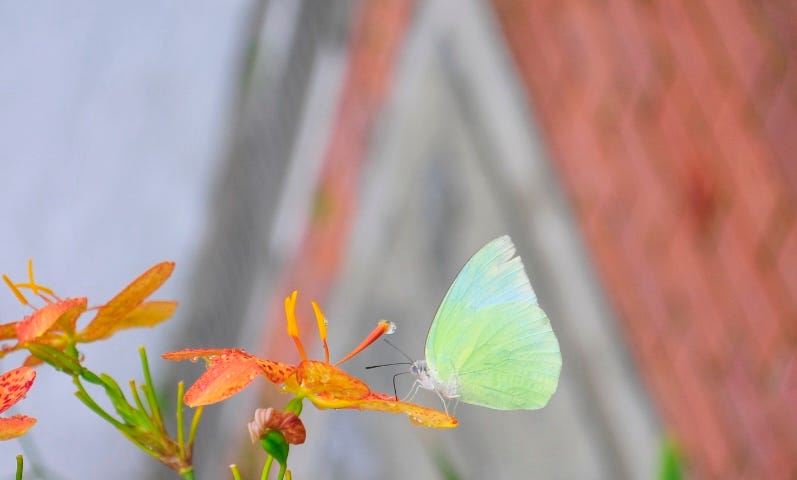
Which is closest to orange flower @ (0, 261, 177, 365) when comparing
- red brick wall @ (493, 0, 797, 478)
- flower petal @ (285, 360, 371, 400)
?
flower petal @ (285, 360, 371, 400)

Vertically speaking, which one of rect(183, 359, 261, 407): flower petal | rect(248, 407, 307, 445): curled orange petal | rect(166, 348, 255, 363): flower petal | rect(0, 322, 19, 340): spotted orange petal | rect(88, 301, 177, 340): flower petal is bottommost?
rect(248, 407, 307, 445): curled orange petal

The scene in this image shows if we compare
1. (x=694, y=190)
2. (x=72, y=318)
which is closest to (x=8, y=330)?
(x=72, y=318)

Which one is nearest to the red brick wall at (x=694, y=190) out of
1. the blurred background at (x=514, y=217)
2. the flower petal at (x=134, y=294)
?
the blurred background at (x=514, y=217)

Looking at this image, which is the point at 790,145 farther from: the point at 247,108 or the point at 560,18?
the point at 247,108

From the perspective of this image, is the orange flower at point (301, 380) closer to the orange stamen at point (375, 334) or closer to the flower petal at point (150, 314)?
the orange stamen at point (375, 334)

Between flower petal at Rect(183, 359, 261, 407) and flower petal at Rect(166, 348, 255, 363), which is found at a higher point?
flower petal at Rect(166, 348, 255, 363)

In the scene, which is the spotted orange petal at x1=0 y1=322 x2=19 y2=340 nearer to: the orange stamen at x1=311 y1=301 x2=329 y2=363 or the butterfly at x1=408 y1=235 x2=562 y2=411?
→ the orange stamen at x1=311 y1=301 x2=329 y2=363

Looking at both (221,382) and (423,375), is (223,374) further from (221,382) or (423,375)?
(423,375)

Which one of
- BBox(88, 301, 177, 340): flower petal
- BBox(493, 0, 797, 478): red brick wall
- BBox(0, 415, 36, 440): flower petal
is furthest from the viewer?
BBox(493, 0, 797, 478): red brick wall
